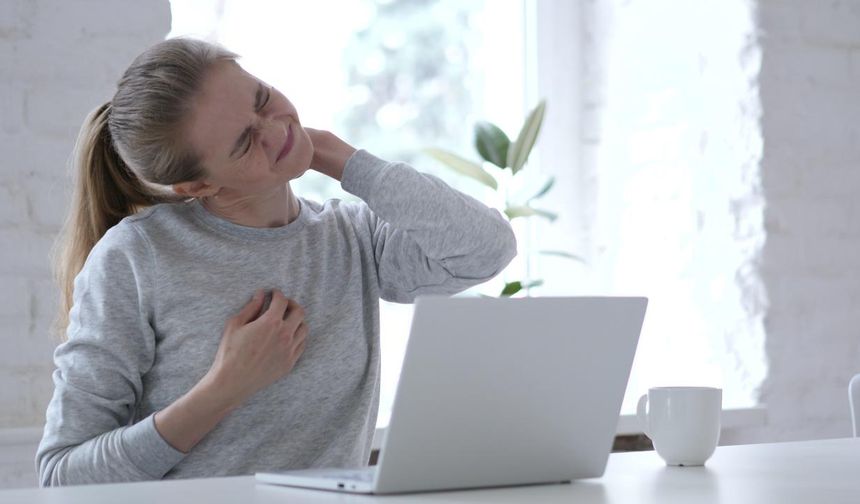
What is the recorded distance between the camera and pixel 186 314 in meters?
1.38

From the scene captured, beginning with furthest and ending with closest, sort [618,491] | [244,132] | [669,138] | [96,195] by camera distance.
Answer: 1. [669,138]
2. [96,195]
3. [244,132]
4. [618,491]

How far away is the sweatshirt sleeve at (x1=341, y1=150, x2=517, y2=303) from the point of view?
1.46 m

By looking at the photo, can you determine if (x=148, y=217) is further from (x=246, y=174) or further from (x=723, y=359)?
(x=723, y=359)

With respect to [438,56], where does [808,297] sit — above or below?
below

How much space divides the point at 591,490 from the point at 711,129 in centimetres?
183

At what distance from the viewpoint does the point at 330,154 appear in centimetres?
150

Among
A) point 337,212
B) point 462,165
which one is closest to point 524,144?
point 462,165

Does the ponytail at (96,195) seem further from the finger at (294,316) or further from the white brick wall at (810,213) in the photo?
the white brick wall at (810,213)

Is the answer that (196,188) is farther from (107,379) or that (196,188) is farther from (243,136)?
(107,379)

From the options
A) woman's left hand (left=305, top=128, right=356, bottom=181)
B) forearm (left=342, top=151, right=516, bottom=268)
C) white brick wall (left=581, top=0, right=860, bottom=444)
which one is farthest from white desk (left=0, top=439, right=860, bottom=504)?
white brick wall (left=581, top=0, right=860, bottom=444)

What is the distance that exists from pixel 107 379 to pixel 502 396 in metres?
0.61

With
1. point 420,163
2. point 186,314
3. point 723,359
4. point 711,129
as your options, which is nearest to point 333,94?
point 420,163

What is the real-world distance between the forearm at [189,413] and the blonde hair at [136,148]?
294 millimetres

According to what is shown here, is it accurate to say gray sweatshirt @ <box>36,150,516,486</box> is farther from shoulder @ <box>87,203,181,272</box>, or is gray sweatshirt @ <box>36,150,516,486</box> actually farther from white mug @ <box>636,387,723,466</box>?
white mug @ <box>636,387,723,466</box>
